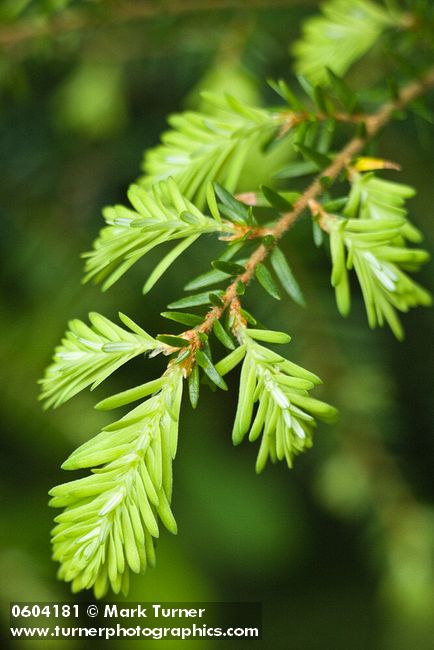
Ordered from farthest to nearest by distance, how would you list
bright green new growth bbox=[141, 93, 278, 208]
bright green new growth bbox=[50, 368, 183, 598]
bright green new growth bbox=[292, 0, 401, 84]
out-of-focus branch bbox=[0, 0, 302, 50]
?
out-of-focus branch bbox=[0, 0, 302, 50], bright green new growth bbox=[292, 0, 401, 84], bright green new growth bbox=[141, 93, 278, 208], bright green new growth bbox=[50, 368, 183, 598]

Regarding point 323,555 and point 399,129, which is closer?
point 399,129

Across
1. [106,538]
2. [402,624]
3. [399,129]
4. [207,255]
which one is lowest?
[402,624]

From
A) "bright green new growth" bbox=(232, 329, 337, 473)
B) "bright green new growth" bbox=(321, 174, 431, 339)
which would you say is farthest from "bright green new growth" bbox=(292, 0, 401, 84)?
"bright green new growth" bbox=(232, 329, 337, 473)

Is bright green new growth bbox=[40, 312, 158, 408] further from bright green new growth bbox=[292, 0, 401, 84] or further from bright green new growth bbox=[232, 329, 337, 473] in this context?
bright green new growth bbox=[292, 0, 401, 84]

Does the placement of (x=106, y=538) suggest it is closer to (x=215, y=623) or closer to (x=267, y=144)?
(x=267, y=144)

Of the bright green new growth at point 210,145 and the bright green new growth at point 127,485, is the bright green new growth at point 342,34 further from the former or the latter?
the bright green new growth at point 127,485

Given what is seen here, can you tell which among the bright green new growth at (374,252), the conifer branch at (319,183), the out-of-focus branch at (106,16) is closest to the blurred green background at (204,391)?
the out-of-focus branch at (106,16)

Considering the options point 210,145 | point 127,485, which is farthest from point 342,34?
point 127,485

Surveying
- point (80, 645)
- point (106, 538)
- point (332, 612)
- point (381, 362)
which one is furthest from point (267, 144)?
point (332, 612)
